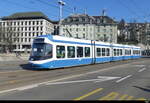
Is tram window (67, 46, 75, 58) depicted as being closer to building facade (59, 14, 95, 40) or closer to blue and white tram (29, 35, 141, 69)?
blue and white tram (29, 35, 141, 69)

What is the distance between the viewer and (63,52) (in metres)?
21.3

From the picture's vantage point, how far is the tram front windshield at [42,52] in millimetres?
19359

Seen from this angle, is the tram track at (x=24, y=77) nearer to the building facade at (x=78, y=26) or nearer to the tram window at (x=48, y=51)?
the tram window at (x=48, y=51)

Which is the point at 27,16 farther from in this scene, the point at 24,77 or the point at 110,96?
the point at 110,96

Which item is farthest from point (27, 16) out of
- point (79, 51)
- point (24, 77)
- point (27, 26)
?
point (24, 77)

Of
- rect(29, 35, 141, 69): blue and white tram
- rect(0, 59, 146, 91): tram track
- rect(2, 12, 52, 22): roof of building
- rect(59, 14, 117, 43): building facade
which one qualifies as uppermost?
rect(2, 12, 52, 22): roof of building

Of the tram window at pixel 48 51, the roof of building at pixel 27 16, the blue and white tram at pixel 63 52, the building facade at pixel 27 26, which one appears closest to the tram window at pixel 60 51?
the blue and white tram at pixel 63 52

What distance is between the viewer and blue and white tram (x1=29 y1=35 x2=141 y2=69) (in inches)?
767

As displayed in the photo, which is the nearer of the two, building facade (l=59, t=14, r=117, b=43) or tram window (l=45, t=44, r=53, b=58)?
tram window (l=45, t=44, r=53, b=58)

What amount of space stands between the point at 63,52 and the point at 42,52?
97.1 inches

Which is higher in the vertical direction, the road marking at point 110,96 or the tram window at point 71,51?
the tram window at point 71,51

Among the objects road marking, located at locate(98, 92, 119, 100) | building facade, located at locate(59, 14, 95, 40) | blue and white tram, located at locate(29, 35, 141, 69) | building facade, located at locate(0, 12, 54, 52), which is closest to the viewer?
road marking, located at locate(98, 92, 119, 100)

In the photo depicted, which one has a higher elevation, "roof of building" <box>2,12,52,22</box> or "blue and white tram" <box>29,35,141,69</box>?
"roof of building" <box>2,12,52,22</box>

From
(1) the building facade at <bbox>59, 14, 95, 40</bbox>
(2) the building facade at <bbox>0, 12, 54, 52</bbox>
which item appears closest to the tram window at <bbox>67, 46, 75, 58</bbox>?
(1) the building facade at <bbox>59, 14, 95, 40</bbox>
